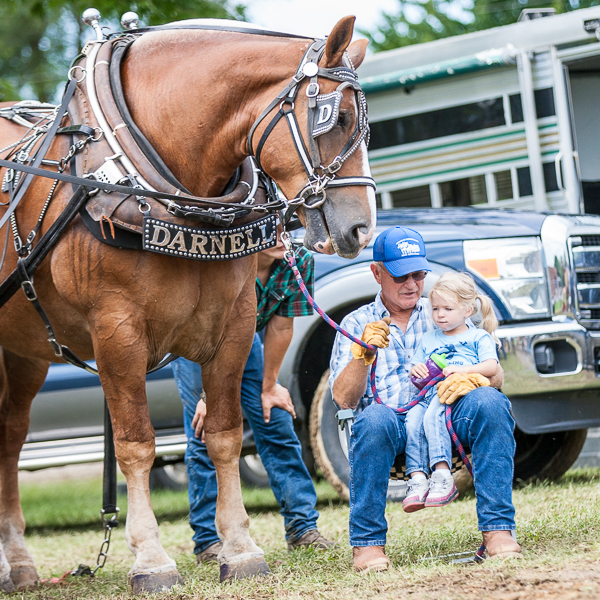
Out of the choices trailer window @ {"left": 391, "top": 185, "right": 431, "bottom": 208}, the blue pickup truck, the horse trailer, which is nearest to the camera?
the blue pickup truck

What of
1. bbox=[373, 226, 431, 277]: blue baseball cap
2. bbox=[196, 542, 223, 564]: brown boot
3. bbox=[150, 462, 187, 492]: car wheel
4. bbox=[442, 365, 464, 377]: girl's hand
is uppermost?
bbox=[373, 226, 431, 277]: blue baseball cap

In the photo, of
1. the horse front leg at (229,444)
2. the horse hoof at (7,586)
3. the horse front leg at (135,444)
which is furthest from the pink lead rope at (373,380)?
the horse hoof at (7,586)

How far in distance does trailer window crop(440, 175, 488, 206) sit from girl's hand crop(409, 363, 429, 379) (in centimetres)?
479

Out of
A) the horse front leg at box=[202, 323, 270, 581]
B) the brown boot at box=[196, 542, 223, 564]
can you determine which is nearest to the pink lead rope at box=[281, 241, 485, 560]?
the horse front leg at box=[202, 323, 270, 581]

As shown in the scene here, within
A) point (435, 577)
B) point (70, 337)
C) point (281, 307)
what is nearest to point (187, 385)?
point (281, 307)

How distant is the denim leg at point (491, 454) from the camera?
3.29 metres

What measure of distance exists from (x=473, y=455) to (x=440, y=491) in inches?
7.8

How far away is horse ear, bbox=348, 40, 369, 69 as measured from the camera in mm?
3342

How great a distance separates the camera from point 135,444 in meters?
3.43

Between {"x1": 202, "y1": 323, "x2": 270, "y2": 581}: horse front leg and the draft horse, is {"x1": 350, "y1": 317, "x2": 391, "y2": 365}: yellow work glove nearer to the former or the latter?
the draft horse

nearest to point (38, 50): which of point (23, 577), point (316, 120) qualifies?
point (23, 577)

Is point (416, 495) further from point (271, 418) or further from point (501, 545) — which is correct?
point (271, 418)

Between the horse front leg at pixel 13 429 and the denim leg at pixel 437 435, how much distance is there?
6.86ft

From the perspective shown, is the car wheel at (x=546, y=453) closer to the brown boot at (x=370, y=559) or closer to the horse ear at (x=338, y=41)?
the brown boot at (x=370, y=559)
